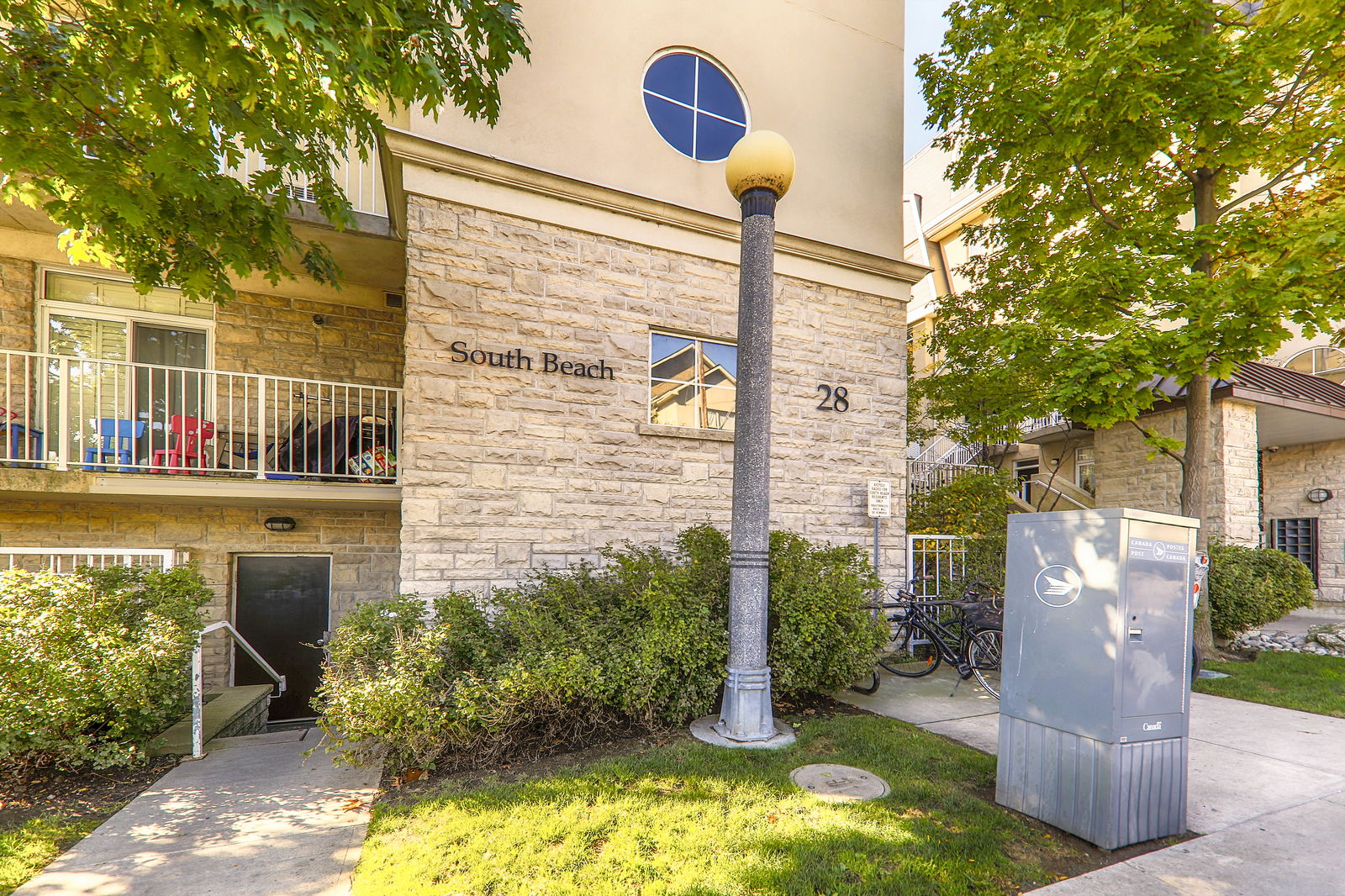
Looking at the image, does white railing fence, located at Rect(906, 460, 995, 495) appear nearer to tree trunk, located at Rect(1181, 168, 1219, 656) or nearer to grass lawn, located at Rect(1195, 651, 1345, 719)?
tree trunk, located at Rect(1181, 168, 1219, 656)

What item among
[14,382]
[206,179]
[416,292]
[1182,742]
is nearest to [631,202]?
[416,292]

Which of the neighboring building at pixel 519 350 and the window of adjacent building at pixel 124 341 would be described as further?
the window of adjacent building at pixel 124 341

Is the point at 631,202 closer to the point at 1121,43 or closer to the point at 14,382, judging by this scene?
the point at 1121,43

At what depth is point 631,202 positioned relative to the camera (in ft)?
22.2

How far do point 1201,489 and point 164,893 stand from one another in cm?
950

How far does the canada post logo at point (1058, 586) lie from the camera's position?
325cm

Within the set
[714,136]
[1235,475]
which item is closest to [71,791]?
[714,136]

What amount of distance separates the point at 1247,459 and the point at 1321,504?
459 cm

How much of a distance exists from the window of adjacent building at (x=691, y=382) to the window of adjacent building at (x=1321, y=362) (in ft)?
47.8

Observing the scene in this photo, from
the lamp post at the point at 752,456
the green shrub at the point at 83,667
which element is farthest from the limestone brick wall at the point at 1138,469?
the green shrub at the point at 83,667

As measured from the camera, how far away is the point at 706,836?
123 inches

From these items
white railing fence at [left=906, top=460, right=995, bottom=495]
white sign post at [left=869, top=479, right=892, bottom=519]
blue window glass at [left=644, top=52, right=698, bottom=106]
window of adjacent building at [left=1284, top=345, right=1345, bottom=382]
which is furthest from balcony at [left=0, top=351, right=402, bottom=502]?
window of adjacent building at [left=1284, top=345, right=1345, bottom=382]

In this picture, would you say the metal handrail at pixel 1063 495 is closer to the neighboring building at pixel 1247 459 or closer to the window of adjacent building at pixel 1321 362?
the neighboring building at pixel 1247 459

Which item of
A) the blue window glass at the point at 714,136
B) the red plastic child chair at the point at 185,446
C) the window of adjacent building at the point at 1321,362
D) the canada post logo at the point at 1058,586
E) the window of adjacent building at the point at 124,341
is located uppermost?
the blue window glass at the point at 714,136
